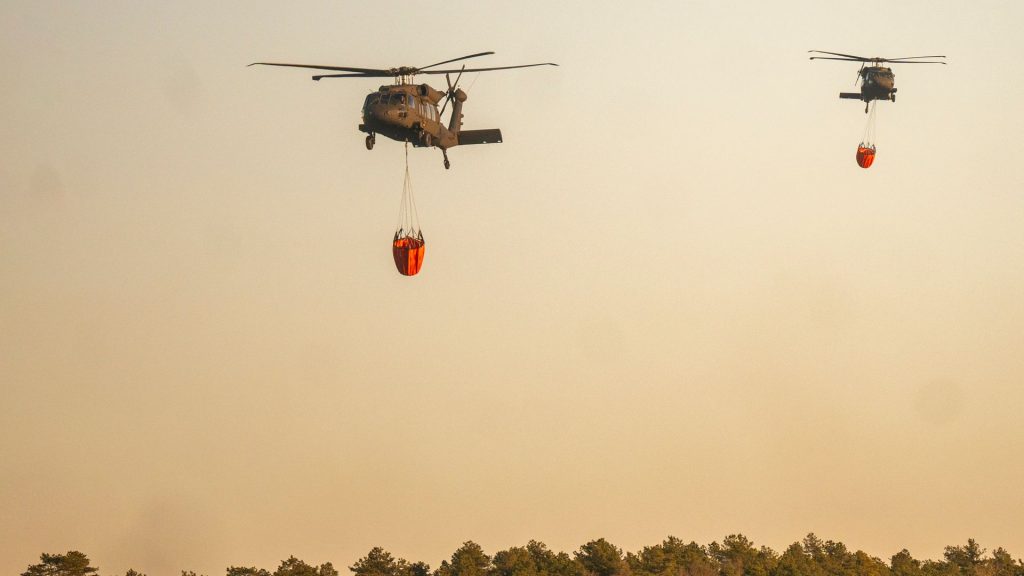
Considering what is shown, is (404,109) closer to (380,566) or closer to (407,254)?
(407,254)

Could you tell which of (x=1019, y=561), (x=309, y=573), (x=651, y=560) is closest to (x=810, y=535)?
(x=1019, y=561)

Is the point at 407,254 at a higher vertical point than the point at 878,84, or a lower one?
lower

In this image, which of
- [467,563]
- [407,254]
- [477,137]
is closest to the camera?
[407,254]

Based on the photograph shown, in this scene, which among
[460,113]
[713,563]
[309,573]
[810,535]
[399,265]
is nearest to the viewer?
[399,265]

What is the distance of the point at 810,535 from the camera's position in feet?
646

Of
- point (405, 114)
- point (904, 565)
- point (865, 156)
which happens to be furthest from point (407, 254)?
point (904, 565)

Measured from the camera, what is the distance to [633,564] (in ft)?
535

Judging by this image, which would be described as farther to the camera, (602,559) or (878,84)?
(602,559)

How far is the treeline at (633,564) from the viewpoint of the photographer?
15225 cm

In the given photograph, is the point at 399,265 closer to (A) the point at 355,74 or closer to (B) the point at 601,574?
(A) the point at 355,74

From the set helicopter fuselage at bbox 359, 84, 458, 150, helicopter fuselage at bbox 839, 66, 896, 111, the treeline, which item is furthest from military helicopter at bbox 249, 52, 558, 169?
the treeline

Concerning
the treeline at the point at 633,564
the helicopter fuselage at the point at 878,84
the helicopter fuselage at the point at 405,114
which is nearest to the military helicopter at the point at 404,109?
the helicopter fuselage at the point at 405,114

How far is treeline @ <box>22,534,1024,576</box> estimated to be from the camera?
15225 centimetres

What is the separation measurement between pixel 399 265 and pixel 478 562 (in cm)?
9101
